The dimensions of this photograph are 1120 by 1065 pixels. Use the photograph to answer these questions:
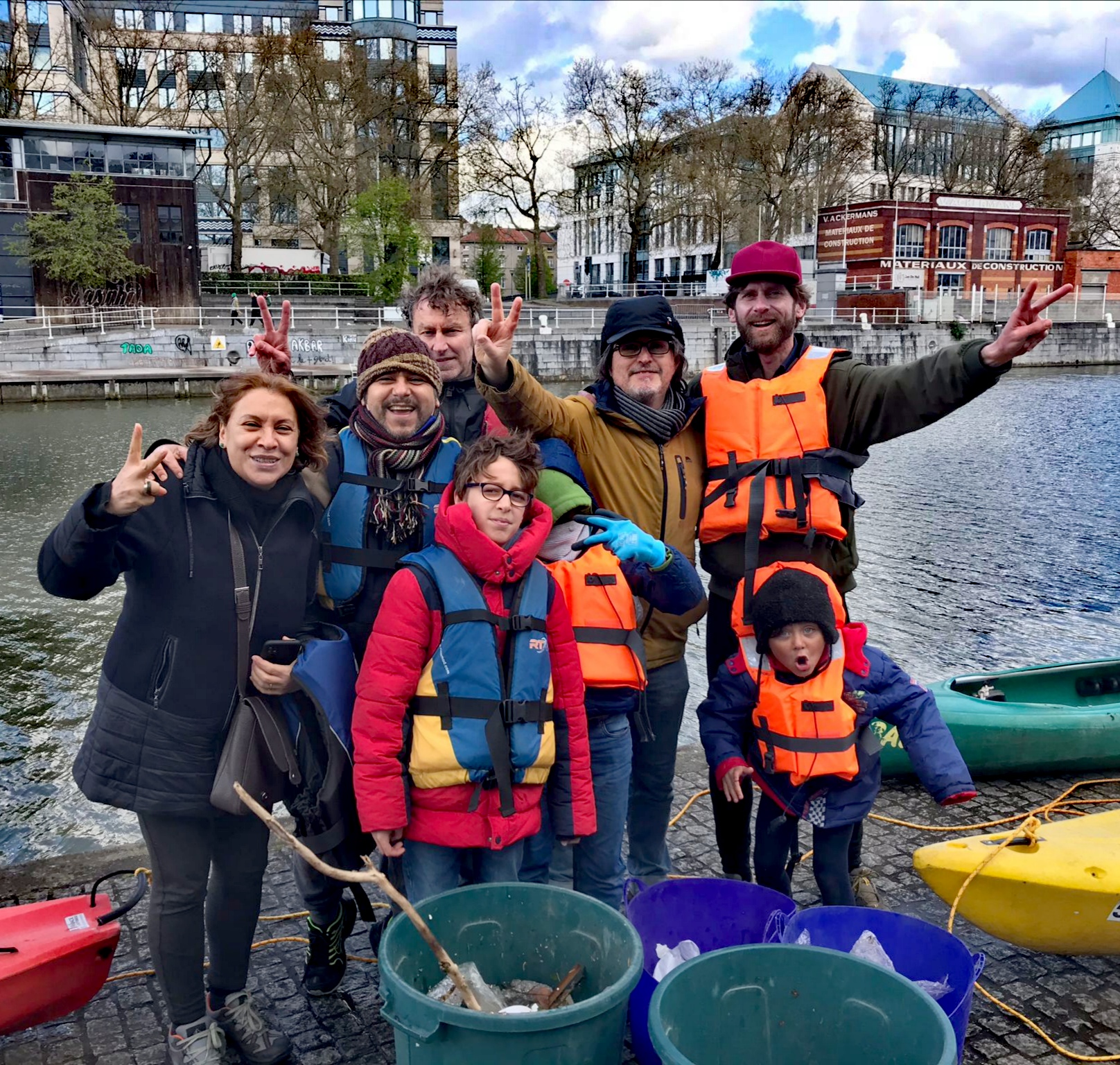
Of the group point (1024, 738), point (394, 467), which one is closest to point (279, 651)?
point (394, 467)

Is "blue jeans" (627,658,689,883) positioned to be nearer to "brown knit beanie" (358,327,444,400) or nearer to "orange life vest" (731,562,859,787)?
"orange life vest" (731,562,859,787)

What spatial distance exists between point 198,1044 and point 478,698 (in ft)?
4.20

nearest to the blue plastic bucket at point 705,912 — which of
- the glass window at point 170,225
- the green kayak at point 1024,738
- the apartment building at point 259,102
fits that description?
the green kayak at point 1024,738

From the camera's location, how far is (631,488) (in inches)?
142

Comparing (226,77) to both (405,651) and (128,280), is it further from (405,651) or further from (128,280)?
(405,651)

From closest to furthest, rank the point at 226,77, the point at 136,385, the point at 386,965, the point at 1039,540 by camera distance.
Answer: the point at 386,965, the point at 1039,540, the point at 136,385, the point at 226,77

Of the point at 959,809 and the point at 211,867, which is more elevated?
the point at 211,867

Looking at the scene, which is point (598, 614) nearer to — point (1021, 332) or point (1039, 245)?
point (1021, 332)

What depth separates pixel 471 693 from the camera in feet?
9.16

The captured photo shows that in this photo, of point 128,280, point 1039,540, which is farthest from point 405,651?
point 128,280

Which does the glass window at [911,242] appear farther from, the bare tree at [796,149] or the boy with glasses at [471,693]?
the boy with glasses at [471,693]

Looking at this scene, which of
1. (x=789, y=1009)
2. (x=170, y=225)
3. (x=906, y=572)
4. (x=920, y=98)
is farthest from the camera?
(x=920, y=98)

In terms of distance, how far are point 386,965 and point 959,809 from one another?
11.6ft

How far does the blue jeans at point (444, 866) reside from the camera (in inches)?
114
